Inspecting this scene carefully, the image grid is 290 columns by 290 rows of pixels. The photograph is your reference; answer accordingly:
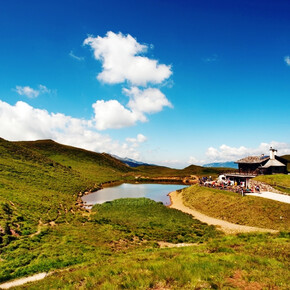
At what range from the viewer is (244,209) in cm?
3534

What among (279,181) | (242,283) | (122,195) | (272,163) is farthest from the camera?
(122,195)

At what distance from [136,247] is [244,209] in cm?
2325

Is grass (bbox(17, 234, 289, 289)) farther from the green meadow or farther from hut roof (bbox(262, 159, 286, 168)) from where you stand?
hut roof (bbox(262, 159, 286, 168))

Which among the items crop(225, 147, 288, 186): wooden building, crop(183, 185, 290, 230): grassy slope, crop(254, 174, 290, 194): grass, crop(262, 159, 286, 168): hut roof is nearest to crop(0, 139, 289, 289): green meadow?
crop(183, 185, 290, 230): grassy slope

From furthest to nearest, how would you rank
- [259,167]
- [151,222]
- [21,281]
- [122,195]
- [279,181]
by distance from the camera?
[122,195] < [259,167] < [279,181] < [151,222] < [21,281]

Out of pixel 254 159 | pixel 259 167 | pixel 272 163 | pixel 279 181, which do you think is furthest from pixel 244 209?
pixel 254 159

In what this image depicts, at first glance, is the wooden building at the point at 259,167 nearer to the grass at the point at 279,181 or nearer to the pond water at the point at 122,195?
the grass at the point at 279,181

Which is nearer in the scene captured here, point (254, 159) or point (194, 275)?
point (194, 275)

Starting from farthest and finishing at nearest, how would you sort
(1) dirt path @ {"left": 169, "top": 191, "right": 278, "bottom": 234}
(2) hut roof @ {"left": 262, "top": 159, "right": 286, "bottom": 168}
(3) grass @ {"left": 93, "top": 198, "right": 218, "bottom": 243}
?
1. (2) hut roof @ {"left": 262, "top": 159, "right": 286, "bottom": 168}
2. (1) dirt path @ {"left": 169, "top": 191, "right": 278, "bottom": 234}
3. (3) grass @ {"left": 93, "top": 198, "right": 218, "bottom": 243}

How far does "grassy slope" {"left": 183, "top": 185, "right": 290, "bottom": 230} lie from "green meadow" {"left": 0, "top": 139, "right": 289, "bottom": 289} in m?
0.21

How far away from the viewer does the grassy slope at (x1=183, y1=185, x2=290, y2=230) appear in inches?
1184

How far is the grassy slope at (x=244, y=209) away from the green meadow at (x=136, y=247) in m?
0.21

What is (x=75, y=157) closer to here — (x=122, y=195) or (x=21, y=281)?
A: (x=122, y=195)

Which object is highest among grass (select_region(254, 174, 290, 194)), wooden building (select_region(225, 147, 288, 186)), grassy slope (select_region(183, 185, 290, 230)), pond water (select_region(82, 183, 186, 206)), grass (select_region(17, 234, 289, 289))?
wooden building (select_region(225, 147, 288, 186))
